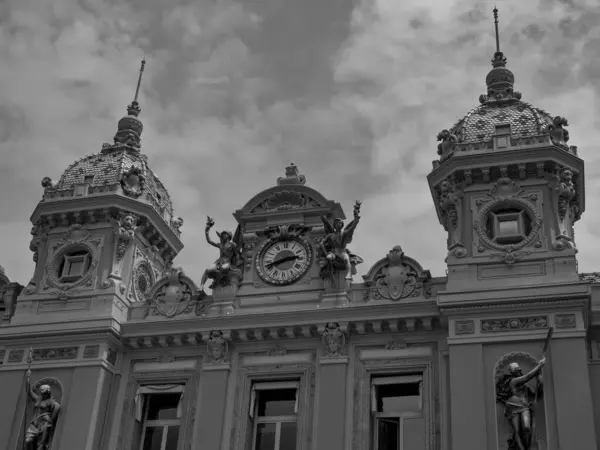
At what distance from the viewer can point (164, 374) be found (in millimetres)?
27719

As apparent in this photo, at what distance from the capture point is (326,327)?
26.4m

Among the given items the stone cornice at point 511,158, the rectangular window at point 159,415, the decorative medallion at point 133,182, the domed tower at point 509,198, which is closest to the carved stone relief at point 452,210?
the domed tower at point 509,198

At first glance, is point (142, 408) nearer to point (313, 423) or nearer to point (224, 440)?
point (224, 440)

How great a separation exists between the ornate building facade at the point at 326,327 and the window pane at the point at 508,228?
0.15ft

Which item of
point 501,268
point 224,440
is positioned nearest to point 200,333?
point 224,440

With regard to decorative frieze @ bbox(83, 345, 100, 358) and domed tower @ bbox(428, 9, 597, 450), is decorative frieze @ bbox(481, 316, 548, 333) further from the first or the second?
decorative frieze @ bbox(83, 345, 100, 358)

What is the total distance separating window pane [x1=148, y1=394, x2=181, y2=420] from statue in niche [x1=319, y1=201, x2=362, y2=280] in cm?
594

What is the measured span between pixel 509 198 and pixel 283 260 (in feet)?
23.6

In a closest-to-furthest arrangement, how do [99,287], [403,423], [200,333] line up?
[403,423] → [200,333] → [99,287]

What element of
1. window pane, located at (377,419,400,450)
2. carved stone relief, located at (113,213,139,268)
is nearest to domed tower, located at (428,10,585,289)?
window pane, located at (377,419,400,450)

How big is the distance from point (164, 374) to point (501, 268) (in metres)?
10.5

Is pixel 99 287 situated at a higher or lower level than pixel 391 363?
higher

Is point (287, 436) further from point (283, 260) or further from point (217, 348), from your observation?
point (283, 260)

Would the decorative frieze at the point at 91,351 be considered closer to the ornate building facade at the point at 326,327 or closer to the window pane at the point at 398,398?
the ornate building facade at the point at 326,327
